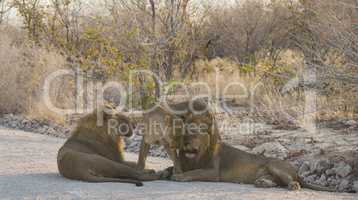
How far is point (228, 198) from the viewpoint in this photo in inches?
263

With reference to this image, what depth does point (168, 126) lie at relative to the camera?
25.5 ft

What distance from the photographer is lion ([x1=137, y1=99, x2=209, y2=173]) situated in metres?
7.76

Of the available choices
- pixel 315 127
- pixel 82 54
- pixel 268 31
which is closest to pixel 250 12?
pixel 268 31

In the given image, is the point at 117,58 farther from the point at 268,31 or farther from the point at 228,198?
the point at 268,31

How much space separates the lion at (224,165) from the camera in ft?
25.5

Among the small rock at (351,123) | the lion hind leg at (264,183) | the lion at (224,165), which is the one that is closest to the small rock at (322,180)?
the lion at (224,165)

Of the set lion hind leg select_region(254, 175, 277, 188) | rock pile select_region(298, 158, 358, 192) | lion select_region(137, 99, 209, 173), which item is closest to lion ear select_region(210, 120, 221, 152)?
lion select_region(137, 99, 209, 173)

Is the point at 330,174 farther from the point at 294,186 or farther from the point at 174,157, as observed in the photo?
the point at 174,157

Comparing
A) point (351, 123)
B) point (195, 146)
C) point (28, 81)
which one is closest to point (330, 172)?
point (195, 146)

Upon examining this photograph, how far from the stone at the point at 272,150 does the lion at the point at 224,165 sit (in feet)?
7.45

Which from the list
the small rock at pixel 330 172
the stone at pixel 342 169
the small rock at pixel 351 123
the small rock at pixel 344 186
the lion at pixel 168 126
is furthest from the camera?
the small rock at pixel 351 123

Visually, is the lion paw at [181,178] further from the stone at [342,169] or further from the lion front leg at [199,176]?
the stone at [342,169]

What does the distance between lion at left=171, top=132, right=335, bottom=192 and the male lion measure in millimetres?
507

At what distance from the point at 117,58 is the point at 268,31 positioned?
531 inches
